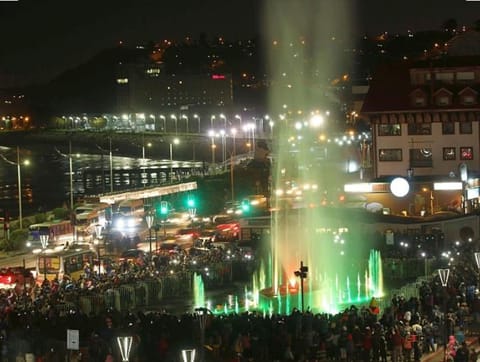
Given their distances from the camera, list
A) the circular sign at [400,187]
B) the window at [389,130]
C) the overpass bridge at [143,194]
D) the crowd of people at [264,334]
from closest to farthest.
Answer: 1. the crowd of people at [264,334]
2. the circular sign at [400,187]
3. the window at [389,130]
4. the overpass bridge at [143,194]

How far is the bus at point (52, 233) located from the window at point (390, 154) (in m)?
11.6

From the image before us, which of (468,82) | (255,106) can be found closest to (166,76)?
(255,106)

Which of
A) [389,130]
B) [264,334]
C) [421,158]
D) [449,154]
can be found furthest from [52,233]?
[264,334]

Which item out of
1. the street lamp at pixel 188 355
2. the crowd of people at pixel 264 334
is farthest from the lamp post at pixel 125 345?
the street lamp at pixel 188 355

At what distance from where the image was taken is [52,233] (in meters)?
31.7

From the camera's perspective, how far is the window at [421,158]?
34.9m

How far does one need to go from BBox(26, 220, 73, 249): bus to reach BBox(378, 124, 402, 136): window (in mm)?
11944

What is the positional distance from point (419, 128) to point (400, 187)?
16.9 ft

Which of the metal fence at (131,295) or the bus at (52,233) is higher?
the bus at (52,233)

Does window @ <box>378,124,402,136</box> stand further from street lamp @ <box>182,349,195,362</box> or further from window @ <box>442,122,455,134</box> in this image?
street lamp @ <box>182,349,195,362</box>

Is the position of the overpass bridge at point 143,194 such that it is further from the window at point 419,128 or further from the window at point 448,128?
the window at point 448,128

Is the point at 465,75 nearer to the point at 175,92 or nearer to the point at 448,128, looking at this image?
the point at 448,128

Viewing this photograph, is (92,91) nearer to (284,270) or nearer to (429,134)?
(429,134)

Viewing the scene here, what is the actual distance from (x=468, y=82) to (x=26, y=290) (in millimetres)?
21805
